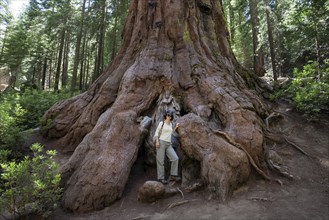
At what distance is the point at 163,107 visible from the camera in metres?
6.95

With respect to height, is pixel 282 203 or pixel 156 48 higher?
pixel 156 48

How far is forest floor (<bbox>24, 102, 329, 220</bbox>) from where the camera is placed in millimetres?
4344

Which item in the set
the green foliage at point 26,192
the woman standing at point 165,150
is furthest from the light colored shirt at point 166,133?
the green foliage at point 26,192

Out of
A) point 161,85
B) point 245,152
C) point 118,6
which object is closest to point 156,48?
point 161,85

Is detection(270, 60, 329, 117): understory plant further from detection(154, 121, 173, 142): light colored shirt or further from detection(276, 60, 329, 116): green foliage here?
detection(154, 121, 173, 142): light colored shirt

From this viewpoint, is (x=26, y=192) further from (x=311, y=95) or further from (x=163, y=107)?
(x=311, y=95)

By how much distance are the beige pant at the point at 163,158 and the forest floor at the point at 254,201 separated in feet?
1.80

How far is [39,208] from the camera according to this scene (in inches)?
185

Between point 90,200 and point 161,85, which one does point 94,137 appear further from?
point 161,85

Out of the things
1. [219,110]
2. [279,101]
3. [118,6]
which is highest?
[118,6]

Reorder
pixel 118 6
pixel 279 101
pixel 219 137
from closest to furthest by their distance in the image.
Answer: pixel 219 137 → pixel 279 101 → pixel 118 6

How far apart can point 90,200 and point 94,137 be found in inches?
68.6

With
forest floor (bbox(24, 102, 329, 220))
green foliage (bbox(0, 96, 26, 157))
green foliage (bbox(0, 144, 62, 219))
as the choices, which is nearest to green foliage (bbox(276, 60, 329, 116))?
forest floor (bbox(24, 102, 329, 220))

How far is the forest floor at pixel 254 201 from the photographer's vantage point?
171 inches
